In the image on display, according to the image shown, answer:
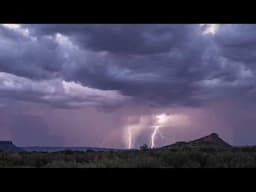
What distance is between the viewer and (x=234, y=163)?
10125 mm
